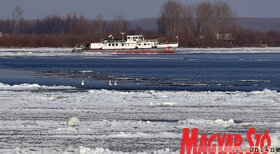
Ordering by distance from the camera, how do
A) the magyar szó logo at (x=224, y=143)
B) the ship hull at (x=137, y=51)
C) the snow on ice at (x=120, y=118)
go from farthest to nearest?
the ship hull at (x=137, y=51) < the snow on ice at (x=120, y=118) < the magyar szó logo at (x=224, y=143)

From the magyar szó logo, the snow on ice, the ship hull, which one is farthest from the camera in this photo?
the ship hull

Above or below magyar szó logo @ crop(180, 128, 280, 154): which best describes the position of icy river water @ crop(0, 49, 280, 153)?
below

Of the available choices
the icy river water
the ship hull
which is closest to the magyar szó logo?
the icy river water

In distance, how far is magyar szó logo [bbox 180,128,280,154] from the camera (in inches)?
474

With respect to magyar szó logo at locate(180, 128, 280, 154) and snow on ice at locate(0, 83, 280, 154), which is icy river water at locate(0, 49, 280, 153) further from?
magyar szó logo at locate(180, 128, 280, 154)

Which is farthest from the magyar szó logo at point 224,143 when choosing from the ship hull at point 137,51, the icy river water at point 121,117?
the ship hull at point 137,51

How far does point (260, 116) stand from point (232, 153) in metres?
6.46

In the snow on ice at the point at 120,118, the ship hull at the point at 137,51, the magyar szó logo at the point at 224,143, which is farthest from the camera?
the ship hull at the point at 137,51

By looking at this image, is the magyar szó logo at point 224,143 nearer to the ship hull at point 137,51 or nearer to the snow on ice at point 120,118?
the snow on ice at point 120,118

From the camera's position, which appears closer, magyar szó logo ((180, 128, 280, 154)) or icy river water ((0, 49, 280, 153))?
magyar szó logo ((180, 128, 280, 154))

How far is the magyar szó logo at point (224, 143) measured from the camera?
39.5 ft

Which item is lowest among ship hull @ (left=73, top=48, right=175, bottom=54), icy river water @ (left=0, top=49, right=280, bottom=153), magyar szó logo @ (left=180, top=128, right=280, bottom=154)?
ship hull @ (left=73, top=48, right=175, bottom=54)

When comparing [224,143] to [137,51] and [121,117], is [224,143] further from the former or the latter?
[137,51]

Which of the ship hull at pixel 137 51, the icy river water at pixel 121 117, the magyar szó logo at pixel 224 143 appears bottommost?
the ship hull at pixel 137 51
